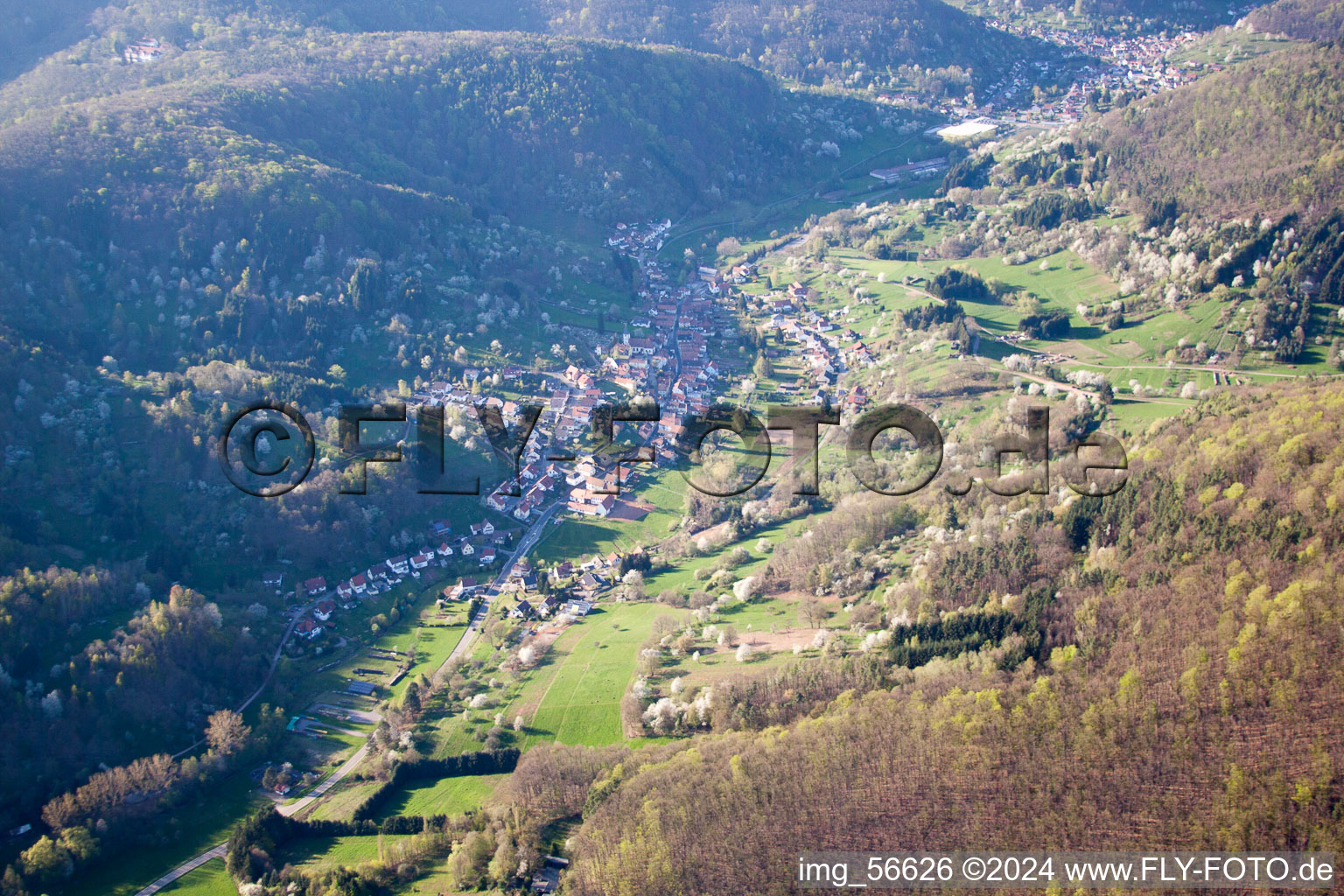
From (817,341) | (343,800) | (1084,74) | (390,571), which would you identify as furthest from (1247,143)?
(343,800)

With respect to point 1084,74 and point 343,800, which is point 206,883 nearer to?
point 343,800

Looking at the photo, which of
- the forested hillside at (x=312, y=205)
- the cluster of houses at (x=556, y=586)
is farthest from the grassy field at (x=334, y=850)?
the forested hillside at (x=312, y=205)

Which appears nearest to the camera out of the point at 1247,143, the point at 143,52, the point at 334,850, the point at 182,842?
the point at 334,850

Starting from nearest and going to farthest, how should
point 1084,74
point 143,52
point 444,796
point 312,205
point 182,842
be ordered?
point 182,842, point 444,796, point 312,205, point 143,52, point 1084,74

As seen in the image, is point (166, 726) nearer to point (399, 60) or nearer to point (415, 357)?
point (415, 357)

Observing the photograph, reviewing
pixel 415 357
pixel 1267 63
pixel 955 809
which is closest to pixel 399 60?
pixel 415 357

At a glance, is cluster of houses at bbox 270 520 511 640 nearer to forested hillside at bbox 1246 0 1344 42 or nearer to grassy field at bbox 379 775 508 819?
grassy field at bbox 379 775 508 819
